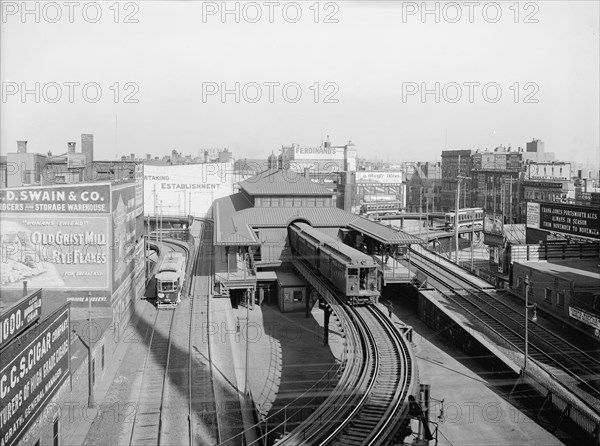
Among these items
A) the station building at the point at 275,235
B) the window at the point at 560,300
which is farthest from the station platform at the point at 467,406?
the station building at the point at 275,235

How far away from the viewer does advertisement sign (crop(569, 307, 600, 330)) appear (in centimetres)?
2473

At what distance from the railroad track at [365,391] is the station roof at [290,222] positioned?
36.9 ft

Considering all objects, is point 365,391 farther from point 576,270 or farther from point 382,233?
point 382,233

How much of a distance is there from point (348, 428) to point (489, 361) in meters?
12.3

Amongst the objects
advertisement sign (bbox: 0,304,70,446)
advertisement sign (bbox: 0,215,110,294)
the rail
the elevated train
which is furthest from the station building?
advertisement sign (bbox: 0,304,70,446)

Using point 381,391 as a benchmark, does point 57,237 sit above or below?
above

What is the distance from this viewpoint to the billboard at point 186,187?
72.6m

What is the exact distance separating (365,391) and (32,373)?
966 centimetres

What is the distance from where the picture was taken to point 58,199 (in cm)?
2541

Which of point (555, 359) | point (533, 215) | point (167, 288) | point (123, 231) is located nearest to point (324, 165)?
point (533, 215)

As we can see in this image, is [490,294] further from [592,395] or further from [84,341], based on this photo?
[84,341]

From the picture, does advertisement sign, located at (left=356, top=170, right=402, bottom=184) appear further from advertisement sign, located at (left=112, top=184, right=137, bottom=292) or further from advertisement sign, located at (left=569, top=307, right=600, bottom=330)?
advertisement sign, located at (left=569, top=307, right=600, bottom=330)

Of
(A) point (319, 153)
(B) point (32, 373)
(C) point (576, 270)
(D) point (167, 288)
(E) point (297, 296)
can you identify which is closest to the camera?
(B) point (32, 373)

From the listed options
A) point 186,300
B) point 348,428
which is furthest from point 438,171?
point 348,428
